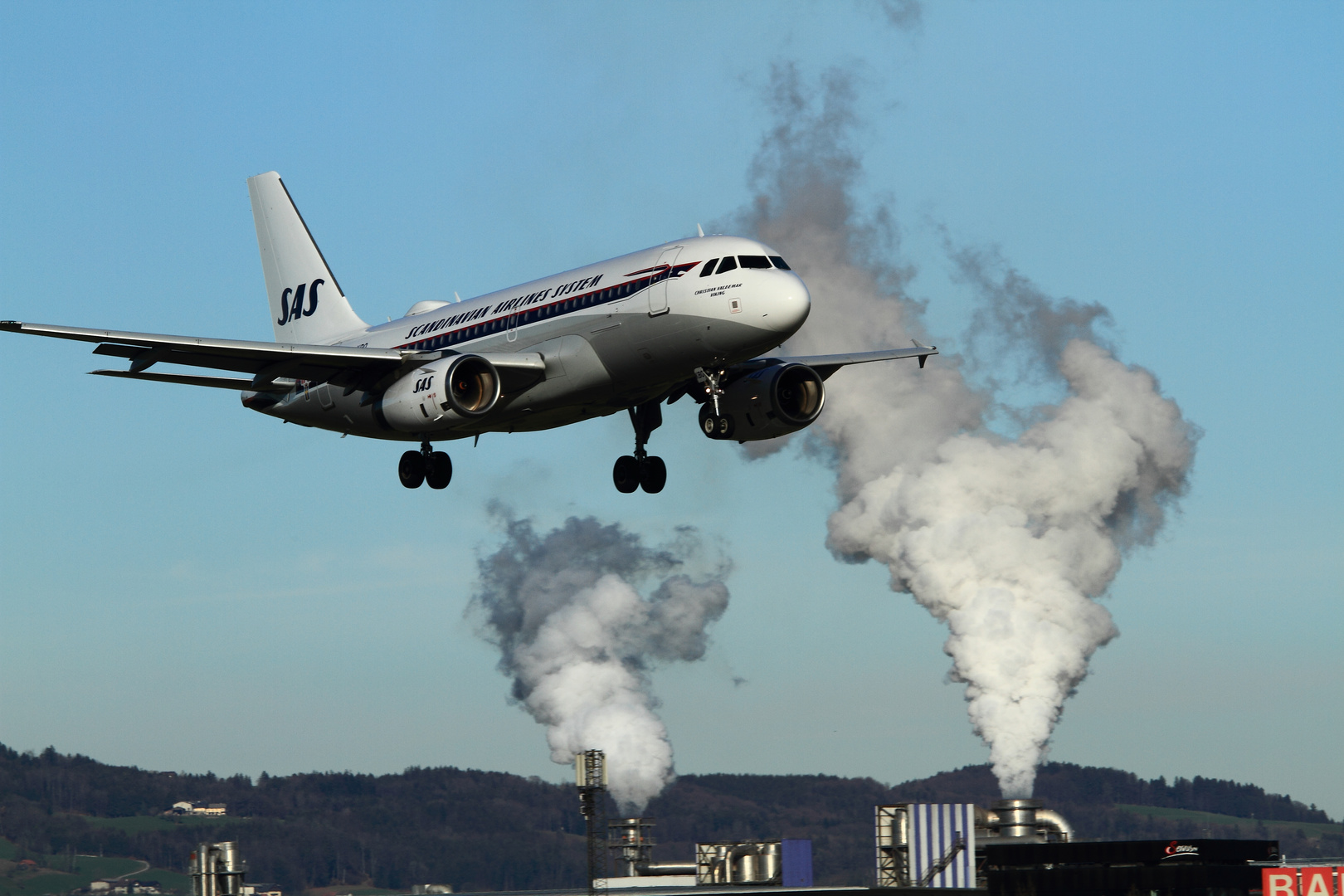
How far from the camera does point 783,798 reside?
17462 centimetres

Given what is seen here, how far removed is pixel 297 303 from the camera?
221 ft

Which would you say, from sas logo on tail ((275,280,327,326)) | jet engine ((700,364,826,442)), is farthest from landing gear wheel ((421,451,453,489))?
sas logo on tail ((275,280,327,326))

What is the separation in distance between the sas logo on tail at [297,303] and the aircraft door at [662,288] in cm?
2624

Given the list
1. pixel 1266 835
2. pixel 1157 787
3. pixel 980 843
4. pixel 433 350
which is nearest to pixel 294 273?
pixel 433 350

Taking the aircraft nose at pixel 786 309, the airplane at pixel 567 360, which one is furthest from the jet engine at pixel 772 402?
the aircraft nose at pixel 786 309

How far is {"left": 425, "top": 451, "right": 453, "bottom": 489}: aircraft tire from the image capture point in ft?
175

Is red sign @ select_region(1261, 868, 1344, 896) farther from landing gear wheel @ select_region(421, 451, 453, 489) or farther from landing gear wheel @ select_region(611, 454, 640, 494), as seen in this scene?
landing gear wheel @ select_region(421, 451, 453, 489)

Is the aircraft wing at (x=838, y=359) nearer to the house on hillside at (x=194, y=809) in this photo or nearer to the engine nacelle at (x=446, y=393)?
the engine nacelle at (x=446, y=393)

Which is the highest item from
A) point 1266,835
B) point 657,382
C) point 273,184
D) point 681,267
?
point 273,184

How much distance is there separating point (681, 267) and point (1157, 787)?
480ft

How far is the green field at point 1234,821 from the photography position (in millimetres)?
169925

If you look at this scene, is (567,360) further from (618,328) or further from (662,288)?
(662,288)

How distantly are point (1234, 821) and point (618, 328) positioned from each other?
→ 168957 millimetres

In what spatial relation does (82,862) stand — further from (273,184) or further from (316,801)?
(273,184)
